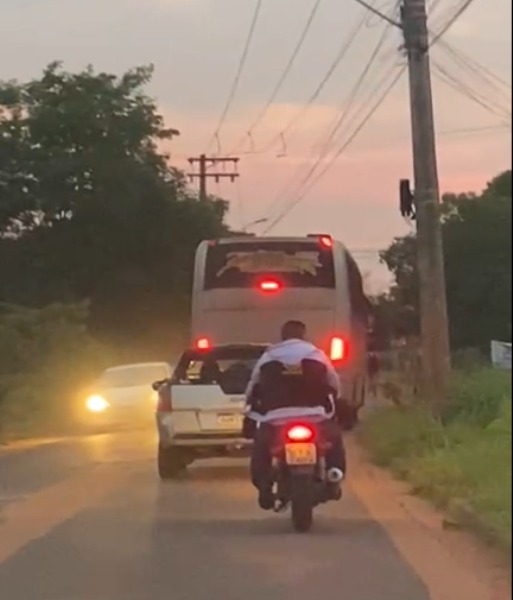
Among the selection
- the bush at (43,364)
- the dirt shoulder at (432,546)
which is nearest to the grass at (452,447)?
A: the dirt shoulder at (432,546)

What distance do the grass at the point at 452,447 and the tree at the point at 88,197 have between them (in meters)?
3.63

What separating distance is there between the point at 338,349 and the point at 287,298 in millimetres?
1297

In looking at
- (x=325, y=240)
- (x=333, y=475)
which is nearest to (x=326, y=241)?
(x=325, y=240)

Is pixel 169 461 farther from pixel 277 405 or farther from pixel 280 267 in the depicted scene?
pixel 280 267

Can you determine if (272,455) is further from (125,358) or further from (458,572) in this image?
(125,358)

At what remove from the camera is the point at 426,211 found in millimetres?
22281

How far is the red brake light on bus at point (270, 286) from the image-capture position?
29.1 meters

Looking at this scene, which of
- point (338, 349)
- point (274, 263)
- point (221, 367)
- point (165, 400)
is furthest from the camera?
point (274, 263)

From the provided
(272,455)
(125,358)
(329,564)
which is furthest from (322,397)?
(125,358)

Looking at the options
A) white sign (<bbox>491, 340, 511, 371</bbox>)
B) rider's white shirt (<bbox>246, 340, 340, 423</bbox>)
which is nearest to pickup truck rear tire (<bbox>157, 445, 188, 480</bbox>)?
rider's white shirt (<bbox>246, 340, 340, 423</bbox>)

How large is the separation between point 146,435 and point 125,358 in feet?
21.6

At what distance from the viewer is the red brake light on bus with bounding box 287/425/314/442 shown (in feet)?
47.0

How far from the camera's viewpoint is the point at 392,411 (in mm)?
25719

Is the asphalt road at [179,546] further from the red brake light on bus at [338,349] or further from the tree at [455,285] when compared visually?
the red brake light on bus at [338,349]
